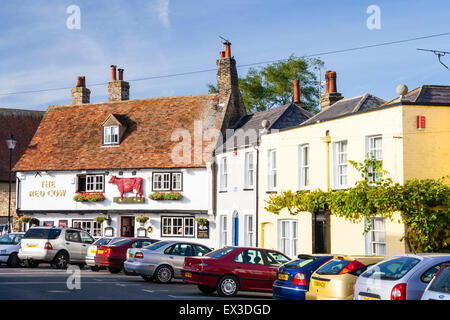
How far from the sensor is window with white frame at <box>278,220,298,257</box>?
89.7 ft

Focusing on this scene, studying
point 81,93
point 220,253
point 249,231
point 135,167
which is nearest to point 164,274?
point 220,253

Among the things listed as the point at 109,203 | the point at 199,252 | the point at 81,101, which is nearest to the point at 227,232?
the point at 109,203

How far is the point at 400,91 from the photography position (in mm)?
22750

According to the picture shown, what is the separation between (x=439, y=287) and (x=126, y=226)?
3017cm

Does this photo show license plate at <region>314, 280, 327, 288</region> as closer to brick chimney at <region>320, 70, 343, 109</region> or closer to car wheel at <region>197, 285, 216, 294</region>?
car wheel at <region>197, 285, 216, 294</region>

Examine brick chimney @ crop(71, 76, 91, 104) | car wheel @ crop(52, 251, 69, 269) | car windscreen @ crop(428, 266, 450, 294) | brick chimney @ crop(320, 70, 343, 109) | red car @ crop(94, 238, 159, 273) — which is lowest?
car wheel @ crop(52, 251, 69, 269)

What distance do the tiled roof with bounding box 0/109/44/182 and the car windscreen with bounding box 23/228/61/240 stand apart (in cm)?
→ 2135

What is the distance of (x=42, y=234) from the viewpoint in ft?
90.2

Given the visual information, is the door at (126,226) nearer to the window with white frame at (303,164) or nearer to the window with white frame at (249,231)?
the window with white frame at (249,231)

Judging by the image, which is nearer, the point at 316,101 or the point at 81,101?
the point at 81,101

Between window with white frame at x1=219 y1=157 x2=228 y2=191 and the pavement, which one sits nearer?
the pavement

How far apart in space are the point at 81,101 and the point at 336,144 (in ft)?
86.3

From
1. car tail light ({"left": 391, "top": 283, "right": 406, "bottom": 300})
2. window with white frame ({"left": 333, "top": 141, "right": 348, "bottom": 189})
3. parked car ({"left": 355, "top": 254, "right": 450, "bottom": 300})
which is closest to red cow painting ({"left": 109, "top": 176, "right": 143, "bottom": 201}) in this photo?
window with white frame ({"left": 333, "top": 141, "right": 348, "bottom": 189})

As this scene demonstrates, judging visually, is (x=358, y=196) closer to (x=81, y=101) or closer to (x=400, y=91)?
(x=400, y=91)
